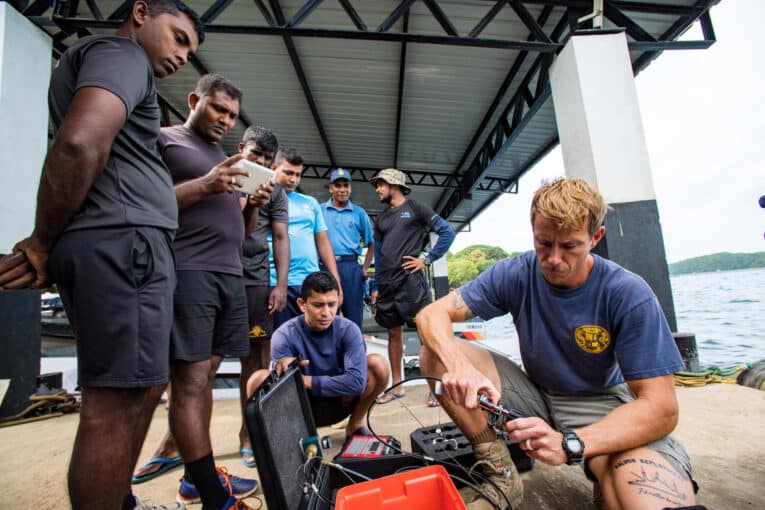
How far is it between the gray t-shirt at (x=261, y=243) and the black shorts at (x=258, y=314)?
5cm

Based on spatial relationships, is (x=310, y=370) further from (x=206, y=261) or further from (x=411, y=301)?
(x=411, y=301)

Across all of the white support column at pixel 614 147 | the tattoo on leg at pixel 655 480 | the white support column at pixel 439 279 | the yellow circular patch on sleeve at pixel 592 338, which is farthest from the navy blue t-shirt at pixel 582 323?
the white support column at pixel 439 279

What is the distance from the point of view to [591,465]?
1113 mm

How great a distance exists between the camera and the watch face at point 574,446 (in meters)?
0.94

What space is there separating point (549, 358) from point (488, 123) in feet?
18.5

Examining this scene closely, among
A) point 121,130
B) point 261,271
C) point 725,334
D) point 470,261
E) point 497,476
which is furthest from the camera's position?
point 470,261

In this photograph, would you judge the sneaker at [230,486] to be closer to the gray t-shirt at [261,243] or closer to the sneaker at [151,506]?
the sneaker at [151,506]

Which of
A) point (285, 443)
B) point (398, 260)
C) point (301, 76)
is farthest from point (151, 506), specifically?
point (301, 76)

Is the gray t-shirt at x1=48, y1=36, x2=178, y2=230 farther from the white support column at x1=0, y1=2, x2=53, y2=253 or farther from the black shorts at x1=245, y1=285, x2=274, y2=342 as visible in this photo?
the white support column at x1=0, y1=2, x2=53, y2=253

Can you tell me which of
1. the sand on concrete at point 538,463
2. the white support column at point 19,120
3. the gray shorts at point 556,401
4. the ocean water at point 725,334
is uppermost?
the white support column at point 19,120

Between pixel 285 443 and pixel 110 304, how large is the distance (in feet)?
1.88

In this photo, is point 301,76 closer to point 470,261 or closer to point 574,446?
point 574,446

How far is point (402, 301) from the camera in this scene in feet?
9.31

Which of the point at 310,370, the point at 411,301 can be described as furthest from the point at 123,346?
the point at 411,301
